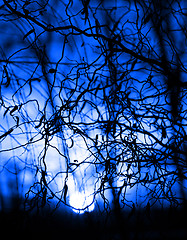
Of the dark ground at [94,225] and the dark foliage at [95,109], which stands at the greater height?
the dark foliage at [95,109]

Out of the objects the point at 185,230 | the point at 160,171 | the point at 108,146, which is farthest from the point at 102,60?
the point at 185,230

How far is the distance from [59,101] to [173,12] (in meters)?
0.55

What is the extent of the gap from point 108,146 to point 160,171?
206mm

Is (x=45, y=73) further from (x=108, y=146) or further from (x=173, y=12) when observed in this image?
(x=173, y=12)

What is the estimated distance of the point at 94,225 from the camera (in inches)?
34.3

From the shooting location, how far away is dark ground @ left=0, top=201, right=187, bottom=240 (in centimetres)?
85

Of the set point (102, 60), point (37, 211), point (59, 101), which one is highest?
point (102, 60)

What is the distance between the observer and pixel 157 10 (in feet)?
2.97

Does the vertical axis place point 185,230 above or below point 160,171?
below

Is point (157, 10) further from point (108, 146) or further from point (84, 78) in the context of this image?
point (108, 146)

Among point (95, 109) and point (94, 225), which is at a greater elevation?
point (95, 109)

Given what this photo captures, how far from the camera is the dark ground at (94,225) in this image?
0.85 metres

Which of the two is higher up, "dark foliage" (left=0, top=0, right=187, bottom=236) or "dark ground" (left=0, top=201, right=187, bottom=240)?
"dark foliage" (left=0, top=0, right=187, bottom=236)

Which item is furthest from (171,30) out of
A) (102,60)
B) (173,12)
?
(102,60)
